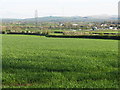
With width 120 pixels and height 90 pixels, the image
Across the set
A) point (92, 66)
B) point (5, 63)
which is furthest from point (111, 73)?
point (5, 63)

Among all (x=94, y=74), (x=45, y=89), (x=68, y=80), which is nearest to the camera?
(x=45, y=89)

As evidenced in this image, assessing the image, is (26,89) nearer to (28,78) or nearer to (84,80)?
(28,78)

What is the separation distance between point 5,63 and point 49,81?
7652 millimetres

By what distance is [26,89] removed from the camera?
12.7 meters

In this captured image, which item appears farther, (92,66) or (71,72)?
(92,66)

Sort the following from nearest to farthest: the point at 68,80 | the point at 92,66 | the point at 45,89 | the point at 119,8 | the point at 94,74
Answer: the point at 45,89 < the point at 68,80 < the point at 94,74 < the point at 92,66 < the point at 119,8

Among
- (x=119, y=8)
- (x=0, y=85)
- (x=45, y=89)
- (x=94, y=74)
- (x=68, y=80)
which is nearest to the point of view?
(x=45, y=89)

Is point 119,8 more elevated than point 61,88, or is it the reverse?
point 119,8

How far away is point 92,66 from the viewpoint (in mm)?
19688

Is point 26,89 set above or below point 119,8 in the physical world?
below

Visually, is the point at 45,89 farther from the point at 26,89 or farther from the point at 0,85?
the point at 0,85

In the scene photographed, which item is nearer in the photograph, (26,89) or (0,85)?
(26,89)

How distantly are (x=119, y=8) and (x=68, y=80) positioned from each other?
10.1m

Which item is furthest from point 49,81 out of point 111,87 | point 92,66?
point 92,66
